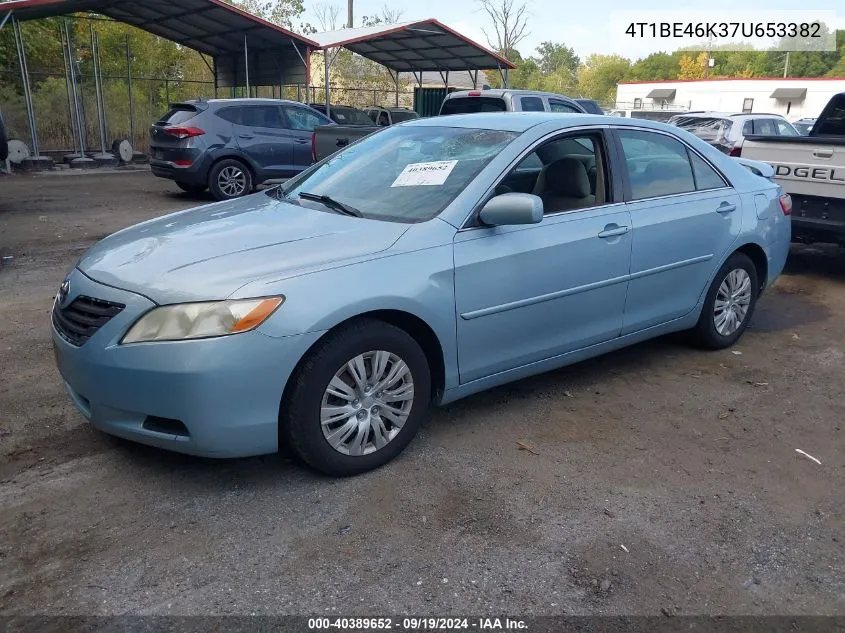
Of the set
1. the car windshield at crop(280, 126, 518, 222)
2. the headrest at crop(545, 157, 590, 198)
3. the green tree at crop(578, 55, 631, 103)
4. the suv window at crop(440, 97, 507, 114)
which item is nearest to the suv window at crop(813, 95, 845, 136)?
the suv window at crop(440, 97, 507, 114)

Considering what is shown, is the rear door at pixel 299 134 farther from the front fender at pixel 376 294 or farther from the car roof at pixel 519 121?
the front fender at pixel 376 294

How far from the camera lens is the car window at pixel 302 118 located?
1274 cm

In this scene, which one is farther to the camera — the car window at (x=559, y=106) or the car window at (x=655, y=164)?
the car window at (x=559, y=106)

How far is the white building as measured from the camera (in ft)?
152

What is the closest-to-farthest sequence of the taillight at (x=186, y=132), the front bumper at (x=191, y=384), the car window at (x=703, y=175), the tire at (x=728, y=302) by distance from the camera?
the front bumper at (x=191, y=384) → the car window at (x=703, y=175) → the tire at (x=728, y=302) → the taillight at (x=186, y=132)

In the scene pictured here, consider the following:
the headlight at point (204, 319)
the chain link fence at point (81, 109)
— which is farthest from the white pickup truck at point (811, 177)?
the chain link fence at point (81, 109)

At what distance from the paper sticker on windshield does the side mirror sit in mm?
408

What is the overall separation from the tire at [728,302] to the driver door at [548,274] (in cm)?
102

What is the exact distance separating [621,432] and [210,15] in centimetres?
1673

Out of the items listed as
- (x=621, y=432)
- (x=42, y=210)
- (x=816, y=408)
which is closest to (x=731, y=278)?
(x=816, y=408)

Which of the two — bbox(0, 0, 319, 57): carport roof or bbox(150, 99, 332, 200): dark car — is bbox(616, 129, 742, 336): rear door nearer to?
bbox(150, 99, 332, 200): dark car

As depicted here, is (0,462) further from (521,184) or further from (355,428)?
(521,184)

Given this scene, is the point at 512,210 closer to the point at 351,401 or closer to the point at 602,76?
the point at 351,401

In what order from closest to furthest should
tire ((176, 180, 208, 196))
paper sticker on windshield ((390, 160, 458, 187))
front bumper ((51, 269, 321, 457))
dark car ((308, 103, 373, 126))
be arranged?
front bumper ((51, 269, 321, 457)), paper sticker on windshield ((390, 160, 458, 187)), tire ((176, 180, 208, 196)), dark car ((308, 103, 373, 126))
